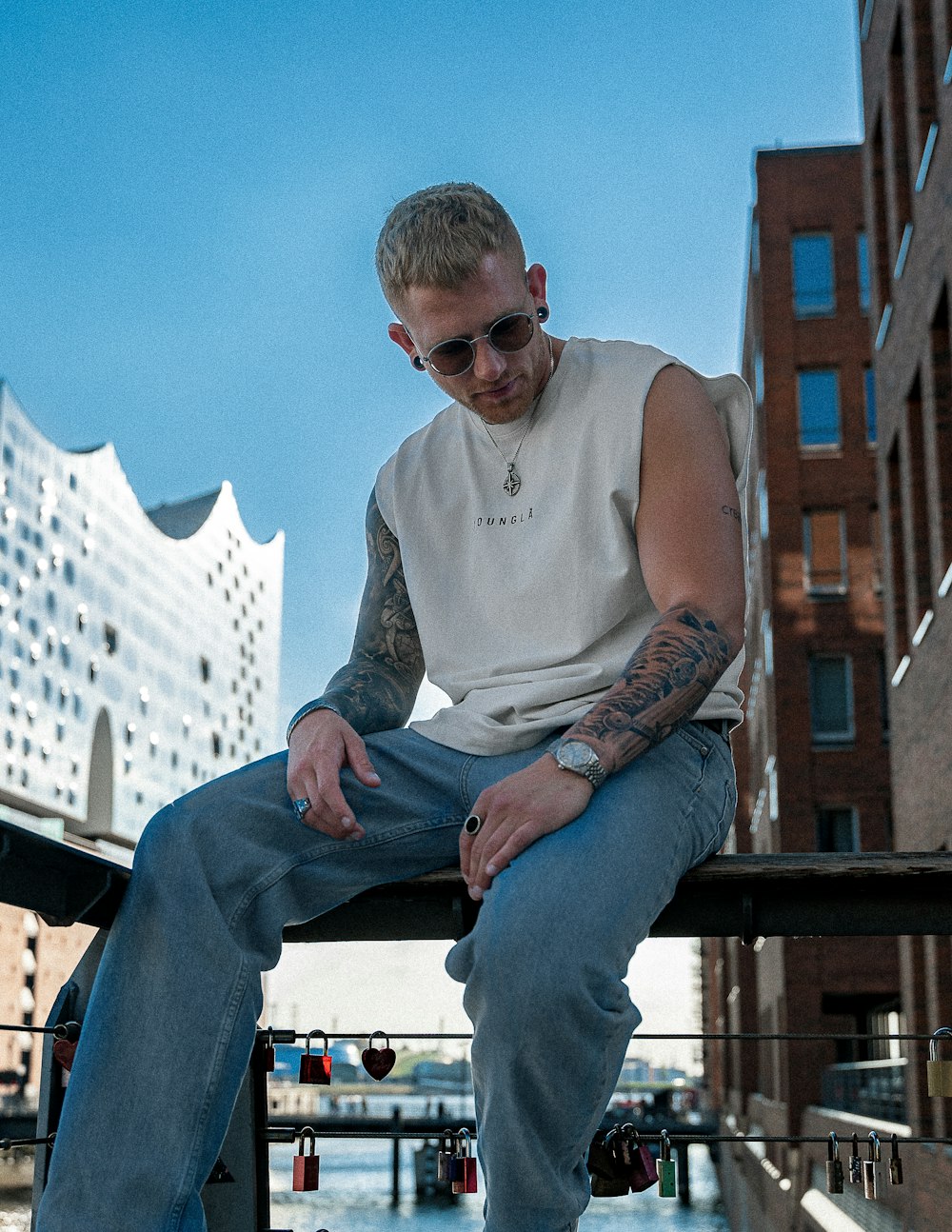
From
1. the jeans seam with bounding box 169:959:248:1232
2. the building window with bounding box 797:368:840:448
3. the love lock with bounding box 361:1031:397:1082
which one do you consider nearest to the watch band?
the jeans seam with bounding box 169:959:248:1232

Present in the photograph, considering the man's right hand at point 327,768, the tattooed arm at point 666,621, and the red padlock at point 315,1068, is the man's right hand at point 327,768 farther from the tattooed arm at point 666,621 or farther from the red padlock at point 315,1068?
the red padlock at point 315,1068

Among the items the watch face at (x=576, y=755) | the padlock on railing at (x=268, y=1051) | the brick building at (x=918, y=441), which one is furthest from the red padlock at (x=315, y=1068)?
the brick building at (x=918, y=441)

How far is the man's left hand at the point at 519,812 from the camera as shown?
6.76 feet

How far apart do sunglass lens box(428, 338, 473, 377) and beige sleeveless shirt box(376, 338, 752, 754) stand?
0.20 meters

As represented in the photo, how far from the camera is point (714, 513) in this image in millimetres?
2363

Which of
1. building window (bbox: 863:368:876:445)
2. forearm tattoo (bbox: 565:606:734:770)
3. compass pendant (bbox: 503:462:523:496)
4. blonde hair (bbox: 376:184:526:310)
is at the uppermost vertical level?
building window (bbox: 863:368:876:445)

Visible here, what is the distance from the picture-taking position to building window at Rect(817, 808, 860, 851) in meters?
30.8

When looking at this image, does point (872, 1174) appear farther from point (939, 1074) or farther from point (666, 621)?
point (666, 621)

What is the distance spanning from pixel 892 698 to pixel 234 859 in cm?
1511

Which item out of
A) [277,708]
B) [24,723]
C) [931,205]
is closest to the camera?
[931,205]

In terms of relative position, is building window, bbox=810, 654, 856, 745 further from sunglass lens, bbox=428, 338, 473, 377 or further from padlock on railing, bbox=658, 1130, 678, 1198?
sunglass lens, bbox=428, 338, 473, 377

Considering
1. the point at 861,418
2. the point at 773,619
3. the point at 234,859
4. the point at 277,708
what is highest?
the point at 277,708

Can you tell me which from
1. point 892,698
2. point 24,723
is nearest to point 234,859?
point 892,698

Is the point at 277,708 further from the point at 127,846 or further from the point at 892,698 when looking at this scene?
the point at 892,698
